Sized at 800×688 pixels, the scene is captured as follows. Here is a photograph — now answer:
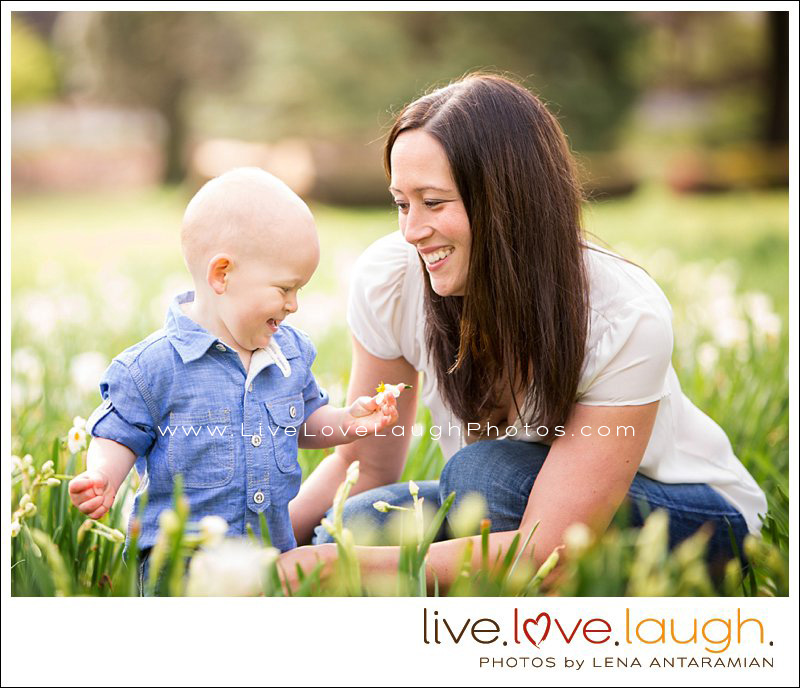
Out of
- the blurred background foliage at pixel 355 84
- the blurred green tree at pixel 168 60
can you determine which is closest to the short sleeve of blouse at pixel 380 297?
the blurred background foliage at pixel 355 84

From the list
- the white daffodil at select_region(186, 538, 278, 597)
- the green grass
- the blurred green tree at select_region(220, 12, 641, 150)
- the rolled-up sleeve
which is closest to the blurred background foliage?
the blurred green tree at select_region(220, 12, 641, 150)

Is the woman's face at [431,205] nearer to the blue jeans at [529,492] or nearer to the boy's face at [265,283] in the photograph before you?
the boy's face at [265,283]

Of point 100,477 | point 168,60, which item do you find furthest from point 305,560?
point 168,60

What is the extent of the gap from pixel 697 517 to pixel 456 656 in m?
0.52

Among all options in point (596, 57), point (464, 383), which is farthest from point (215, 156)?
point (464, 383)

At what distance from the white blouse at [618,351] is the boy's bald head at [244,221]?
342mm

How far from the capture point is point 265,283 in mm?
1195

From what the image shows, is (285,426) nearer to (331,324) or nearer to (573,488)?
(573,488)

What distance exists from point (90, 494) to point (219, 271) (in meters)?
0.31

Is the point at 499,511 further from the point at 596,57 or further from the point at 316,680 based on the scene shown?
the point at 596,57

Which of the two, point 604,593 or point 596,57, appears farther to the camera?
point 596,57

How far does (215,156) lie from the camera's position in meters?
6.55

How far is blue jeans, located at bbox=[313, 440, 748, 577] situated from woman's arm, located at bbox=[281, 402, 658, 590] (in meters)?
0.06

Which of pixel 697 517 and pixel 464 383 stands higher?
pixel 464 383
